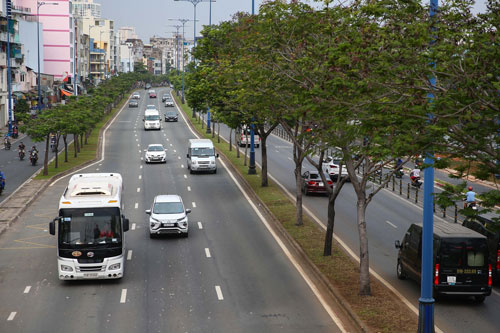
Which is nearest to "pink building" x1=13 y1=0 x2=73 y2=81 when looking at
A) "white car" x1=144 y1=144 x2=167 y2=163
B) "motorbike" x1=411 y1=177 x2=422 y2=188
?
"white car" x1=144 y1=144 x2=167 y2=163

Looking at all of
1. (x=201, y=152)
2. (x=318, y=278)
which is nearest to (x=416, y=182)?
(x=201, y=152)

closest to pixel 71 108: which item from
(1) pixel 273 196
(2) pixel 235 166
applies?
(2) pixel 235 166

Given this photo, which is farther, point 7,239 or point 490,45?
point 7,239

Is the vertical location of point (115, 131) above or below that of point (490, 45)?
below

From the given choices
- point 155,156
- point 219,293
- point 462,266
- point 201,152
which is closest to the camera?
point 462,266

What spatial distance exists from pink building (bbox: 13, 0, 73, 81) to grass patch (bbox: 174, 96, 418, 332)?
287 ft

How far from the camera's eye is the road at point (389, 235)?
19594mm

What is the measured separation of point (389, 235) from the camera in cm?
3131

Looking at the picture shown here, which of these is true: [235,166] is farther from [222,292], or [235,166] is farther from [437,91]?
[437,91]

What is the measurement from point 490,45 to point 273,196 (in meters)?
27.4

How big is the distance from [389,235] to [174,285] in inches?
457

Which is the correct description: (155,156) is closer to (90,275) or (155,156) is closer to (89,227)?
(89,227)

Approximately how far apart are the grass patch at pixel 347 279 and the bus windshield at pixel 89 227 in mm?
6948

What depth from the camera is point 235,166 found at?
5316cm
